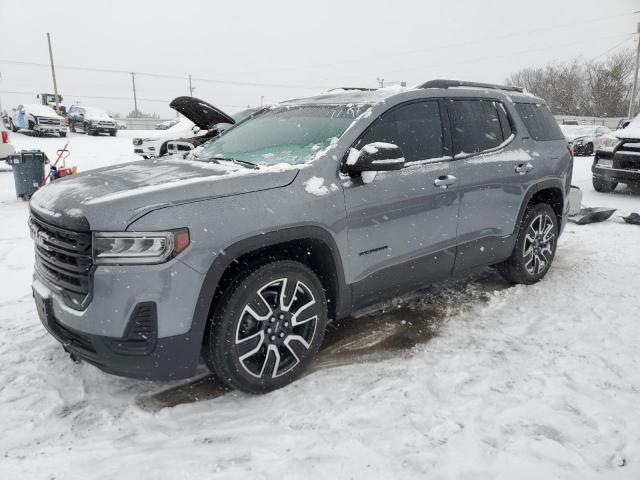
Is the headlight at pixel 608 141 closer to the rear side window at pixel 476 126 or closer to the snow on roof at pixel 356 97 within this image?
the rear side window at pixel 476 126

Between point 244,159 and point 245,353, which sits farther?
point 244,159

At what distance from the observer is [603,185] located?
402 inches

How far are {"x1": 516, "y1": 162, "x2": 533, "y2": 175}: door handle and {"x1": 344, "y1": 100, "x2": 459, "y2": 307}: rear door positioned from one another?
3.01 feet

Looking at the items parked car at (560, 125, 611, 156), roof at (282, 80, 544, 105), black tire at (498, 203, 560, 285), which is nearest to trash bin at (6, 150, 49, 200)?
roof at (282, 80, 544, 105)

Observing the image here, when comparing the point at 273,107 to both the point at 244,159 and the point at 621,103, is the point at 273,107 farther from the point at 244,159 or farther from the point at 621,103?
the point at 621,103

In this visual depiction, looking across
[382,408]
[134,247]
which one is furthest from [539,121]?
[134,247]

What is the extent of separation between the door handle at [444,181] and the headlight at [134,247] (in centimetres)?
201

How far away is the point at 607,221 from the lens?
7480mm

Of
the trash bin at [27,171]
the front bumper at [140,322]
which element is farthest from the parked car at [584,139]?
the front bumper at [140,322]

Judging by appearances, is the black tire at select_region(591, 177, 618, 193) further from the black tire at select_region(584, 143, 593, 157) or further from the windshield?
the black tire at select_region(584, 143, 593, 157)

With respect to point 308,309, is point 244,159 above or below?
above

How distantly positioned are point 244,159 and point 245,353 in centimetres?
136

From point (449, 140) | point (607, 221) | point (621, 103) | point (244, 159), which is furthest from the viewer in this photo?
point (621, 103)

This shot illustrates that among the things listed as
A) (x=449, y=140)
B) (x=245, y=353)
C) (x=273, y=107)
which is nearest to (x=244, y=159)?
(x=273, y=107)
